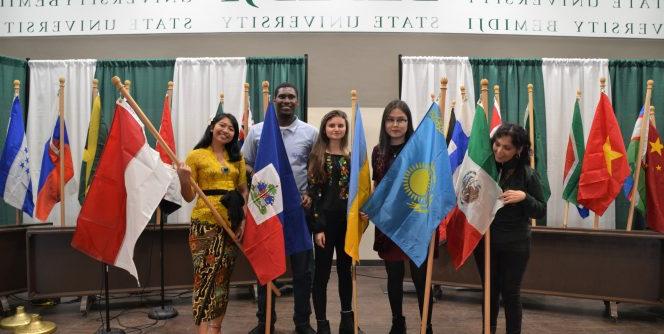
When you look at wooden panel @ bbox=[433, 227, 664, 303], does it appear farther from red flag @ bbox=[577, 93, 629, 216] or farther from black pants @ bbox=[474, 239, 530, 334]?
black pants @ bbox=[474, 239, 530, 334]

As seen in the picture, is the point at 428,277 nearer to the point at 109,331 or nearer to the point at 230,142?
the point at 230,142

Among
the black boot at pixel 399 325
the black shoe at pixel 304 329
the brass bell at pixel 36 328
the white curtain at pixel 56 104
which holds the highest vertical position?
the white curtain at pixel 56 104

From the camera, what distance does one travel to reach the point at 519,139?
2.33 m

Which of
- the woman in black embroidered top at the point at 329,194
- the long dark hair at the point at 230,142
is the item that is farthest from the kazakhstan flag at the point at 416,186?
the long dark hair at the point at 230,142

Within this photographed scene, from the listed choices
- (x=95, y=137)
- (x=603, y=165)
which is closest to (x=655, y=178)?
(x=603, y=165)

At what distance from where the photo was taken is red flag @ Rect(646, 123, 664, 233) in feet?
13.0

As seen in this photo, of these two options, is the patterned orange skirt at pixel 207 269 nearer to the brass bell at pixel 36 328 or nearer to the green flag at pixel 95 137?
the brass bell at pixel 36 328

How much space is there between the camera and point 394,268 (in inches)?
101

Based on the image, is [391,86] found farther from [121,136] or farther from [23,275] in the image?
[23,275]

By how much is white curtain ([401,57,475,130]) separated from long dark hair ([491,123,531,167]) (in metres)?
2.78

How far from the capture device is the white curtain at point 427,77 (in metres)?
5.14

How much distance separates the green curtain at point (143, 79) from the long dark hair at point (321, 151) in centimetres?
318

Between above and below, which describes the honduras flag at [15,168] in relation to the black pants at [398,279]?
above

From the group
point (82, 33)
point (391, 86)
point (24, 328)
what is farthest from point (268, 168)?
point (82, 33)
